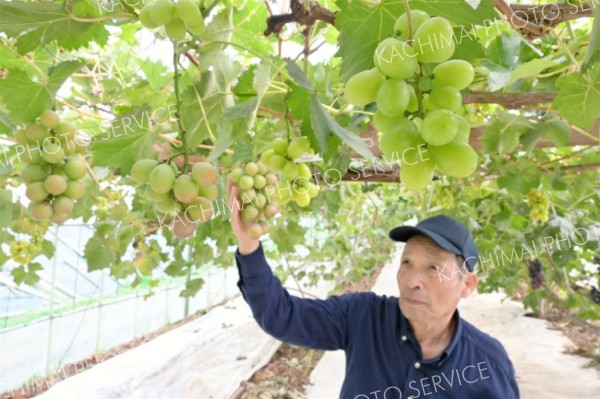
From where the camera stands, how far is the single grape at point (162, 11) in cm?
64

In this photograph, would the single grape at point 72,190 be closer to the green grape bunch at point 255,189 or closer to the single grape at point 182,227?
the single grape at point 182,227

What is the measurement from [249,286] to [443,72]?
1.49 m

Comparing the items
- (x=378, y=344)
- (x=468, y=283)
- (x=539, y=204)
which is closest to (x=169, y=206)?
(x=378, y=344)

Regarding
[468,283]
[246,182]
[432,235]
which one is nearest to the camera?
[246,182]

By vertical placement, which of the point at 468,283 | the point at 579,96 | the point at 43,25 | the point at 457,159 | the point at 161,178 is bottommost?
the point at 468,283

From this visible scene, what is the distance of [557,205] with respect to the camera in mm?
3238

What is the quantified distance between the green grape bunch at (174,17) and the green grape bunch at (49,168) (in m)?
0.40

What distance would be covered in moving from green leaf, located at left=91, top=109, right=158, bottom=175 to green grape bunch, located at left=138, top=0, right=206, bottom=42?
1.39 ft

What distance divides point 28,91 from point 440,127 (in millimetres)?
829

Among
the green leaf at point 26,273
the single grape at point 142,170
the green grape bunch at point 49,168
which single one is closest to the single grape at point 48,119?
the green grape bunch at point 49,168

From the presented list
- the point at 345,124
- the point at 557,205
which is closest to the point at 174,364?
the point at 557,205

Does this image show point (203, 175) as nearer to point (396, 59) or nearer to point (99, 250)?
point (396, 59)

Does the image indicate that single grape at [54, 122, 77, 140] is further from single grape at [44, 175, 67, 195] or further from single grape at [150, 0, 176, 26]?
single grape at [150, 0, 176, 26]

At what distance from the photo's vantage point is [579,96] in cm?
100
